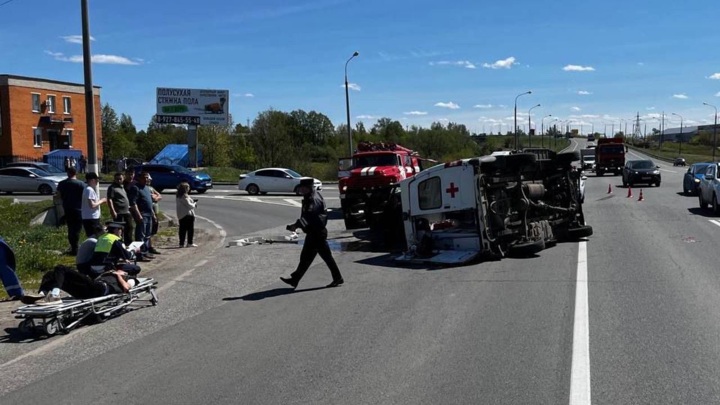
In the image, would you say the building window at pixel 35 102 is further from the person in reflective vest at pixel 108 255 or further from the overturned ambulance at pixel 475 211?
the person in reflective vest at pixel 108 255

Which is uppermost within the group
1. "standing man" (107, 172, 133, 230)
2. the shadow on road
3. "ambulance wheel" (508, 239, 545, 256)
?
"standing man" (107, 172, 133, 230)

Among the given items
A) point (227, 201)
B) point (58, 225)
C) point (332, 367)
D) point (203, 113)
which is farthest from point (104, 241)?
point (203, 113)

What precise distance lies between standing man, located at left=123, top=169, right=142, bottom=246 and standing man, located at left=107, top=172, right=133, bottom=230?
13cm

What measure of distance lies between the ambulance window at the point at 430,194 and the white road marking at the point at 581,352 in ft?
12.0

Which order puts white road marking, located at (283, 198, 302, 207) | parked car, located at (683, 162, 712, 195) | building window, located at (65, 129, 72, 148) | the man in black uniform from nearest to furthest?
the man in black uniform → parked car, located at (683, 162, 712, 195) → white road marking, located at (283, 198, 302, 207) → building window, located at (65, 129, 72, 148)

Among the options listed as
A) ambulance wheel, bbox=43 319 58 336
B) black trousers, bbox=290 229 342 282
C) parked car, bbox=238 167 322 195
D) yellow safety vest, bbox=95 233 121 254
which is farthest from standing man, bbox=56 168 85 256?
parked car, bbox=238 167 322 195

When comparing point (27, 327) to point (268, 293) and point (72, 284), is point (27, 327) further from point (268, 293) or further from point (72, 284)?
point (268, 293)

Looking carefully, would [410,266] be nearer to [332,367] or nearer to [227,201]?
[332,367]

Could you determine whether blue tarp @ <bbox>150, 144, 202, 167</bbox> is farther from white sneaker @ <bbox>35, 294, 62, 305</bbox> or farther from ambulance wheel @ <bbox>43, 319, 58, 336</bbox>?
ambulance wheel @ <bbox>43, 319, 58, 336</bbox>

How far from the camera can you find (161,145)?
3595 inches

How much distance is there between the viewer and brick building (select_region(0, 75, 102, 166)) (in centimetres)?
5666

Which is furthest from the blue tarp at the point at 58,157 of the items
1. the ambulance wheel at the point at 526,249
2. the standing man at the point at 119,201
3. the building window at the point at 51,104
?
the ambulance wheel at the point at 526,249

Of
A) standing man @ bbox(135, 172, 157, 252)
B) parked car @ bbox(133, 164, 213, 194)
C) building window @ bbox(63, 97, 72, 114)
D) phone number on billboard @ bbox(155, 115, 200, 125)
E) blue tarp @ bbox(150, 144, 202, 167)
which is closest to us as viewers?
standing man @ bbox(135, 172, 157, 252)

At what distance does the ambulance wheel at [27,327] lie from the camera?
24.8 feet
